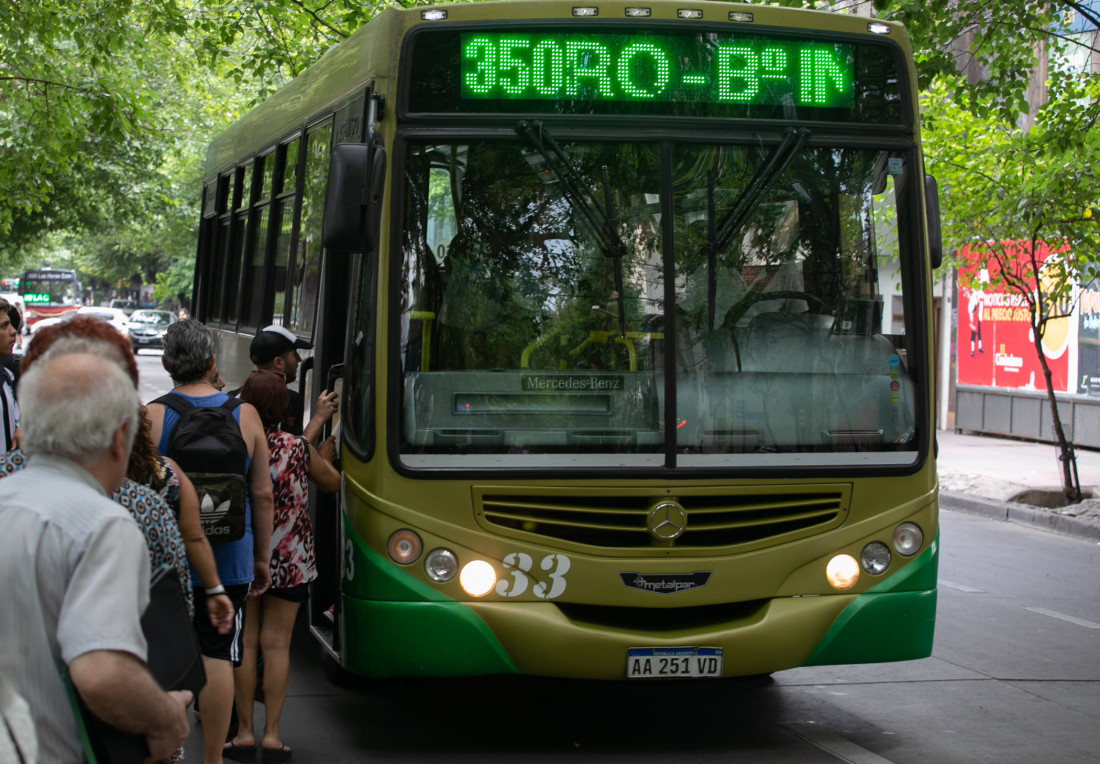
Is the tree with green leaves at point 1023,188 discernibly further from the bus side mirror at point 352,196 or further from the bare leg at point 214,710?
the bare leg at point 214,710

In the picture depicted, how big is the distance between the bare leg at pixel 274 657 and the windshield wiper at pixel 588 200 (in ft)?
5.79

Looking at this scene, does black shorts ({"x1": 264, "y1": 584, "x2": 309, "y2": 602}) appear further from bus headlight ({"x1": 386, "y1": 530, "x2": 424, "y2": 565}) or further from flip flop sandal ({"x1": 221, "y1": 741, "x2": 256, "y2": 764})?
flip flop sandal ({"x1": 221, "y1": 741, "x2": 256, "y2": 764})

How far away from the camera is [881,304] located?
6137 mm

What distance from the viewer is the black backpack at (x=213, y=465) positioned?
5.14 metres

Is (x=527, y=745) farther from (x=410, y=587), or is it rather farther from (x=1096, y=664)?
(x=1096, y=664)

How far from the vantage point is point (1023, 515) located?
615 inches

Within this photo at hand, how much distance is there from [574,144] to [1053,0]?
25.1ft

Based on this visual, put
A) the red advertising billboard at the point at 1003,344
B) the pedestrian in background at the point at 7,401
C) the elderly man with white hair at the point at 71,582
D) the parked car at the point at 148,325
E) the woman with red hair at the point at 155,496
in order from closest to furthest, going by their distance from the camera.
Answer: the elderly man with white hair at the point at 71,582
the woman with red hair at the point at 155,496
the pedestrian in background at the point at 7,401
the red advertising billboard at the point at 1003,344
the parked car at the point at 148,325

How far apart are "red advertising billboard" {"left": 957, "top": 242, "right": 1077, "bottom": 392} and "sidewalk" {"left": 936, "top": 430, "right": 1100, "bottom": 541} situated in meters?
1.19

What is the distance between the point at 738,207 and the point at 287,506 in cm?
217

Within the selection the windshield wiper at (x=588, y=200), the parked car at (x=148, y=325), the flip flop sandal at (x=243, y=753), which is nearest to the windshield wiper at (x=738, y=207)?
the windshield wiper at (x=588, y=200)

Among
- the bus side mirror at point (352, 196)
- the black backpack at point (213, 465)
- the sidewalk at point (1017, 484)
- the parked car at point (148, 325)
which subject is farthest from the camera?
the parked car at point (148, 325)

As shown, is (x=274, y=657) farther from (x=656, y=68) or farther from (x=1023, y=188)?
(x=1023, y=188)

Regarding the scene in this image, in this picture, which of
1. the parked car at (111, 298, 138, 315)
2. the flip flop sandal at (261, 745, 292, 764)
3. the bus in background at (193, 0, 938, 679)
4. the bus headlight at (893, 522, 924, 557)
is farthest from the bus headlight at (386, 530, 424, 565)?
the parked car at (111, 298, 138, 315)
